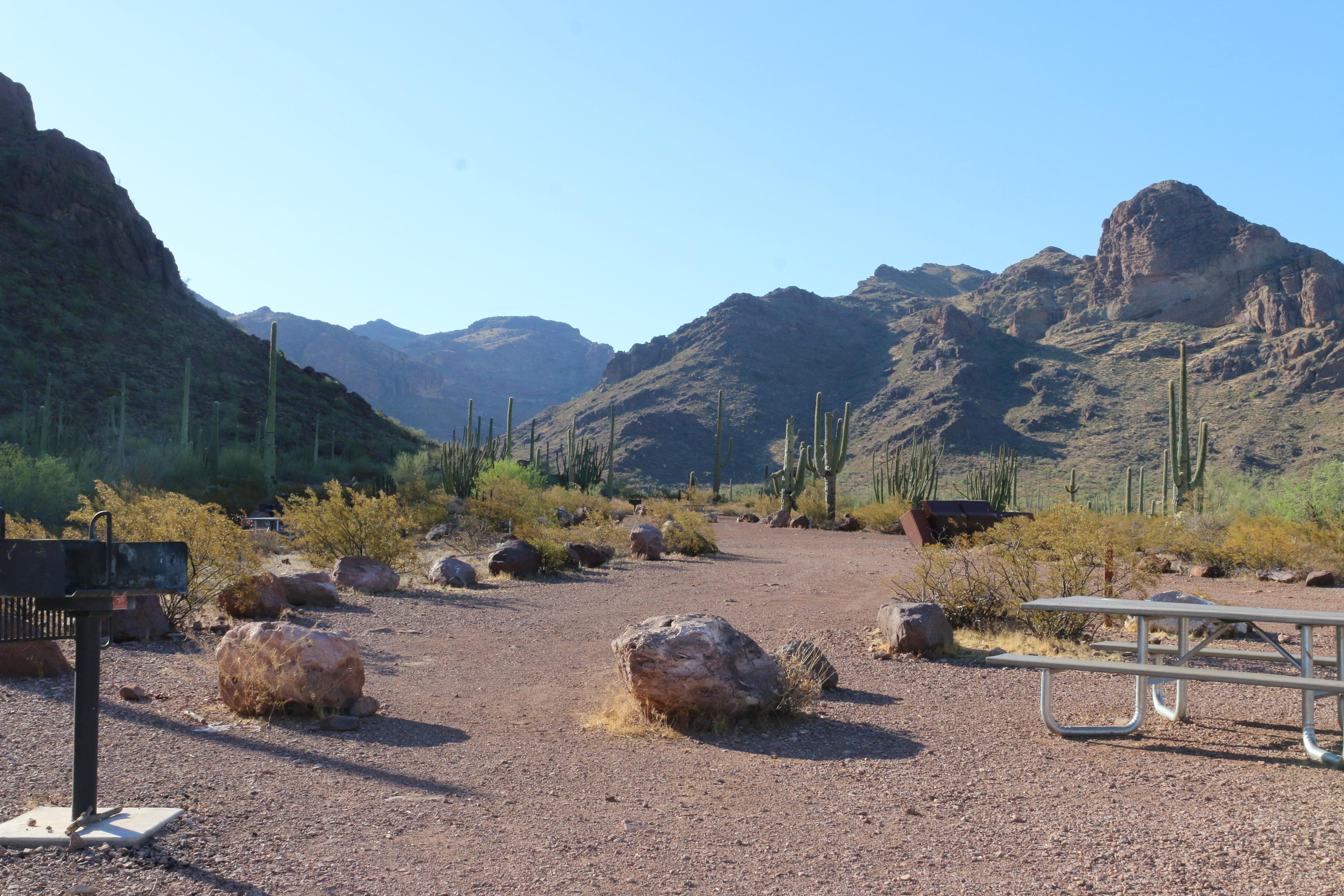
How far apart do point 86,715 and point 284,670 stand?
217 centimetres

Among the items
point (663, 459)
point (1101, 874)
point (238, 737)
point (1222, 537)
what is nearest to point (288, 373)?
point (663, 459)

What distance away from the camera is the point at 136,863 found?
11.7 feet

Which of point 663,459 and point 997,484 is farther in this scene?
point 663,459

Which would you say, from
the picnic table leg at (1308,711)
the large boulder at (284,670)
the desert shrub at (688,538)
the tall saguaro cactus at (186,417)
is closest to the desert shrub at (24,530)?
the large boulder at (284,670)

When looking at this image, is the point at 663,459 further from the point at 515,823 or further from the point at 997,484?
the point at 515,823

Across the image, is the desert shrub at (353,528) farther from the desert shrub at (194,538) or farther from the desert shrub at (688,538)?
the desert shrub at (688,538)

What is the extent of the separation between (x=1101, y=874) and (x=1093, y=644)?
3.17 metres

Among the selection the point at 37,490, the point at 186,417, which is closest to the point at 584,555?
the point at 37,490

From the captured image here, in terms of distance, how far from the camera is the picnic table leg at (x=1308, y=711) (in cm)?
521

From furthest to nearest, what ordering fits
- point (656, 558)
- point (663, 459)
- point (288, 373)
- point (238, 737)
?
point (663, 459) < point (288, 373) < point (656, 558) < point (238, 737)

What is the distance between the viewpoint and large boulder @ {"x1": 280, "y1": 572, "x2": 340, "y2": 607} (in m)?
10.9

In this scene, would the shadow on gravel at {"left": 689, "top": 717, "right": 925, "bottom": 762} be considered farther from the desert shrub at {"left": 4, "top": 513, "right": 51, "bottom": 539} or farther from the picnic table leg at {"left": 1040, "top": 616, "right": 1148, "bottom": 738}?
the desert shrub at {"left": 4, "top": 513, "right": 51, "bottom": 539}

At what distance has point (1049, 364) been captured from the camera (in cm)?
7250

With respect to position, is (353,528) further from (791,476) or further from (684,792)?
(791,476)
